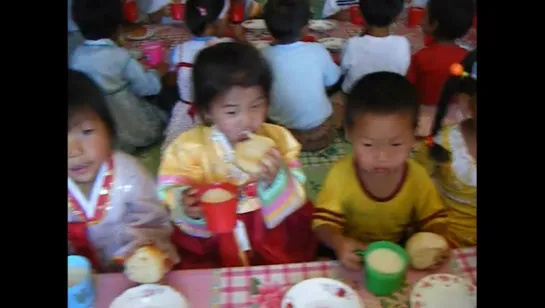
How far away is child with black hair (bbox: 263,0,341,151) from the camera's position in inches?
41.2

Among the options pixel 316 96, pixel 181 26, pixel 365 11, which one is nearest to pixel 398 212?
pixel 316 96

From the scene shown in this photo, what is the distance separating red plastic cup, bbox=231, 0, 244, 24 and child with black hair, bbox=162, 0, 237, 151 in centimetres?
2

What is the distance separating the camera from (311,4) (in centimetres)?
110

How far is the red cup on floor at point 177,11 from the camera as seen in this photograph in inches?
42.9

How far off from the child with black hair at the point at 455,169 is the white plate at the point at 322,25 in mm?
210

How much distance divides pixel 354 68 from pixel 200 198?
0.32 meters

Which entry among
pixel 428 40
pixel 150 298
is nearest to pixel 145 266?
pixel 150 298

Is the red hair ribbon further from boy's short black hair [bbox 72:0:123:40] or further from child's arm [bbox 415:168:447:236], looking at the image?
boy's short black hair [bbox 72:0:123:40]

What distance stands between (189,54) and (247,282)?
366mm

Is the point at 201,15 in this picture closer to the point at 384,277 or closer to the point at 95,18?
the point at 95,18

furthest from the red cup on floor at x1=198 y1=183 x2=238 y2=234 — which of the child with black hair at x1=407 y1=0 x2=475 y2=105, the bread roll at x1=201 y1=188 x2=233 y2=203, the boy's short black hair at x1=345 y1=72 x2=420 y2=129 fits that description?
the child with black hair at x1=407 y1=0 x2=475 y2=105

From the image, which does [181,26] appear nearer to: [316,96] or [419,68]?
[316,96]

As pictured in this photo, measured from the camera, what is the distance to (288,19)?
42.9 inches

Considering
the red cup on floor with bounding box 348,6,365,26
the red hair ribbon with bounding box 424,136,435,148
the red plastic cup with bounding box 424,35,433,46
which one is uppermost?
Result: the red cup on floor with bounding box 348,6,365,26
